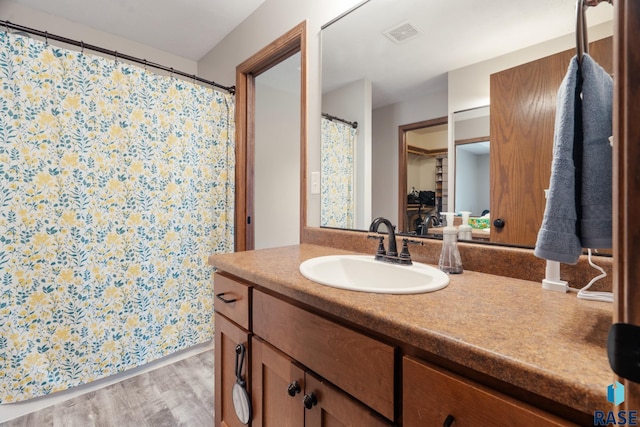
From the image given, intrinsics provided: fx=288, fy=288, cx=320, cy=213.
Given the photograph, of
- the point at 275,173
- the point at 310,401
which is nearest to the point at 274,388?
the point at 310,401

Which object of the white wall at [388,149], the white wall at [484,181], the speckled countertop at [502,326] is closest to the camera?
the speckled countertop at [502,326]

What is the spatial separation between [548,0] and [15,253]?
2388mm

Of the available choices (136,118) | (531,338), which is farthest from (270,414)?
(136,118)

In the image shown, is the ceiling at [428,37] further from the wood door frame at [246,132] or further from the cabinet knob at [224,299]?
the cabinet knob at [224,299]

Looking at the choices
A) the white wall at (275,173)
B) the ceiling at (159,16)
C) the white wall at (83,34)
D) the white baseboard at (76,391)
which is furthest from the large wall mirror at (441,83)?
the white wall at (275,173)

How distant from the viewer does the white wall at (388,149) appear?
3.99 feet

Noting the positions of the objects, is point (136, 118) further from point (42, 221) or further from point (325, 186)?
point (325, 186)

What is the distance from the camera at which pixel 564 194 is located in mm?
552

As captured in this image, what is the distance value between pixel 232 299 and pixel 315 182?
2.54 feet

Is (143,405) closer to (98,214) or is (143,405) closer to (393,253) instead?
(98,214)

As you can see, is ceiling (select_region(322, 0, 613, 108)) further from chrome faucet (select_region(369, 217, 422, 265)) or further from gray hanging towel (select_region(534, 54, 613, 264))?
chrome faucet (select_region(369, 217, 422, 265))

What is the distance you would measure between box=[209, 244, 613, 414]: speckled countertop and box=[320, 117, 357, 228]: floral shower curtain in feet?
2.24

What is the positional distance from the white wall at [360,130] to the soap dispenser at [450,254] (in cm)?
48

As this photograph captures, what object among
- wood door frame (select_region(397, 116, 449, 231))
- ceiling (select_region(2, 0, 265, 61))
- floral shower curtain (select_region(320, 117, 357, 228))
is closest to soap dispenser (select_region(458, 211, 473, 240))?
wood door frame (select_region(397, 116, 449, 231))
